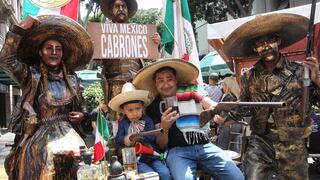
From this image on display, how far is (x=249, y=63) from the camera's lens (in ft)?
28.1

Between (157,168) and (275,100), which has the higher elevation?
(275,100)

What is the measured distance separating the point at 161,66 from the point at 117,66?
1496mm

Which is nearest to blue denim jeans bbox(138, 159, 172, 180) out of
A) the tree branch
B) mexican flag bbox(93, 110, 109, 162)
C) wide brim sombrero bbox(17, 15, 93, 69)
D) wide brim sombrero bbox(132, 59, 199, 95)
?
mexican flag bbox(93, 110, 109, 162)

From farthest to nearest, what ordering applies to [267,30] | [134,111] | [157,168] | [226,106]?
[267,30], [134,111], [157,168], [226,106]

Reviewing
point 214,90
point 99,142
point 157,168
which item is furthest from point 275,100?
point 214,90

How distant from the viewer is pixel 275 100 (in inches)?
163

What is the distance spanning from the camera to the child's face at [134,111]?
409 cm

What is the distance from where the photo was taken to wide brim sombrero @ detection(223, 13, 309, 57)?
13.5ft

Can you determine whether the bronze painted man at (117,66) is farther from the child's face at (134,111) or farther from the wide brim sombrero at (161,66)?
the child's face at (134,111)

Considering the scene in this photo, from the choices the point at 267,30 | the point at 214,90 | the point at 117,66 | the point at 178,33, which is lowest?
the point at 214,90

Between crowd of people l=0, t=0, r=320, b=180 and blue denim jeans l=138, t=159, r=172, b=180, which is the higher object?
crowd of people l=0, t=0, r=320, b=180

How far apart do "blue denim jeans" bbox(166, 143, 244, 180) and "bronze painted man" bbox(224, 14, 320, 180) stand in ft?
0.82

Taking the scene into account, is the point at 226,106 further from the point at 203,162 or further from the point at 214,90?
the point at 214,90

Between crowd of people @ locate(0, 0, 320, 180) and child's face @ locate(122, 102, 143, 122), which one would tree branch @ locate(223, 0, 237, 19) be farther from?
child's face @ locate(122, 102, 143, 122)
